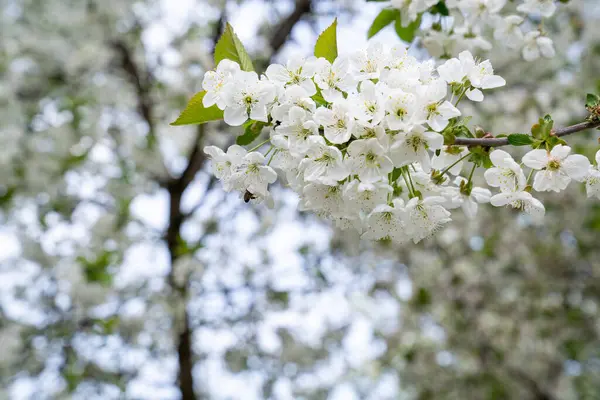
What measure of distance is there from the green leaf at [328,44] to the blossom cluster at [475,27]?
57 cm

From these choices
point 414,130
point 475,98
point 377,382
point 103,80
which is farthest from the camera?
point 377,382

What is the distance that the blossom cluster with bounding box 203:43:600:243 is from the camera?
0.87 meters

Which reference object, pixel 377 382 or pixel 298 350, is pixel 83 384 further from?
pixel 377 382

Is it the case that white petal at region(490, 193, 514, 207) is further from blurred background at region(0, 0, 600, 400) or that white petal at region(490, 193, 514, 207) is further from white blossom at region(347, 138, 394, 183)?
blurred background at region(0, 0, 600, 400)

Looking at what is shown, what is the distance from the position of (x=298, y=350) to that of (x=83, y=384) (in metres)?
1.61

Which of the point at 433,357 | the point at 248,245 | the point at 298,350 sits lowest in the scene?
the point at 433,357

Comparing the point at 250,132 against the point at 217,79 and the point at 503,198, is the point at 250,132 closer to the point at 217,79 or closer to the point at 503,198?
the point at 217,79

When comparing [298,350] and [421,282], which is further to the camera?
[421,282]

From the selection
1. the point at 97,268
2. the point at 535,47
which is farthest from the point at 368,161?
the point at 97,268

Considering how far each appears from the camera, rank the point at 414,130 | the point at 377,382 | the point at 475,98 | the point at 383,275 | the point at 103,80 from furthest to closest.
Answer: the point at 377,382
the point at 383,275
the point at 103,80
the point at 475,98
the point at 414,130

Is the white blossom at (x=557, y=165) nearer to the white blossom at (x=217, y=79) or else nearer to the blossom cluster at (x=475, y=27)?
the white blossom at (x=217, y=79)

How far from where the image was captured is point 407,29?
163 cm

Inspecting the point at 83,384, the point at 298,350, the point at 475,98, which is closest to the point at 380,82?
the point at 475,98

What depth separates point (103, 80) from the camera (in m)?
4.26
